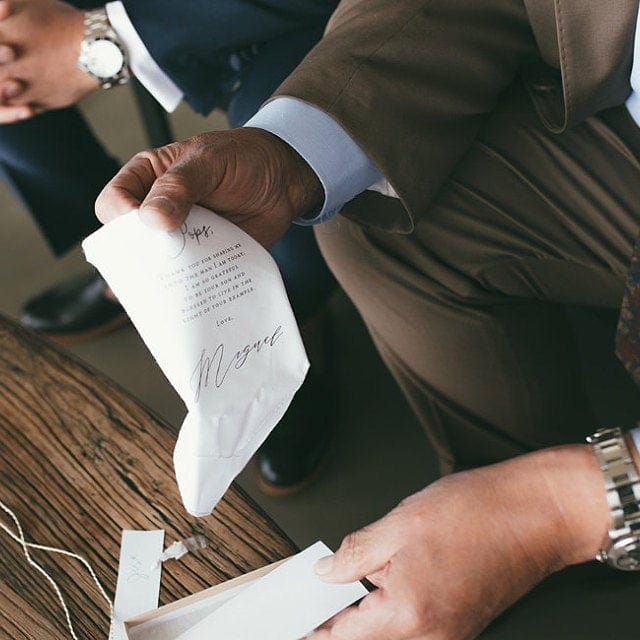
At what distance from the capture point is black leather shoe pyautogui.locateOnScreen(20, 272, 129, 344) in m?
1.45

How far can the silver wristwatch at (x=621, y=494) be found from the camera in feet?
2.26

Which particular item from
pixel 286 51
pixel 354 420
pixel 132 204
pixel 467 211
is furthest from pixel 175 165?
pixel 354 420

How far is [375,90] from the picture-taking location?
0.80m

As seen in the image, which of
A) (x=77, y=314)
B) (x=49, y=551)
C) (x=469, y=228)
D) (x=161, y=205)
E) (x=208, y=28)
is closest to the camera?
(x=161, y=205)

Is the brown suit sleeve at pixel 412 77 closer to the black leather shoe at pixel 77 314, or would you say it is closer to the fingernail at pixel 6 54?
the fingernail at pixel 6 54

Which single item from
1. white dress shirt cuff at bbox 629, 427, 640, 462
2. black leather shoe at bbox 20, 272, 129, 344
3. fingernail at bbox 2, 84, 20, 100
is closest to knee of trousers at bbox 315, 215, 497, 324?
white dress shirt cuff at bbox 629, 427, 640, 462

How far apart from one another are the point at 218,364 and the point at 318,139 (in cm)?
26

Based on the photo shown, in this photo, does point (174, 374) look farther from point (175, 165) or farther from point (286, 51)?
point (286, 51)

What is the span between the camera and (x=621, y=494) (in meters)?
0.69

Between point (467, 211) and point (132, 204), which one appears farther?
point (467, 211)

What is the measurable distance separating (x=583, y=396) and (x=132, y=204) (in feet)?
2.03

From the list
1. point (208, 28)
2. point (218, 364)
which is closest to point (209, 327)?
point (218, 364)

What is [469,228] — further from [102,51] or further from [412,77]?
[102,51]

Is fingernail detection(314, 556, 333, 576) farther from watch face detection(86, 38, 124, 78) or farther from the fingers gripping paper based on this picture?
watch face detection(86, 38, 124, 78)
